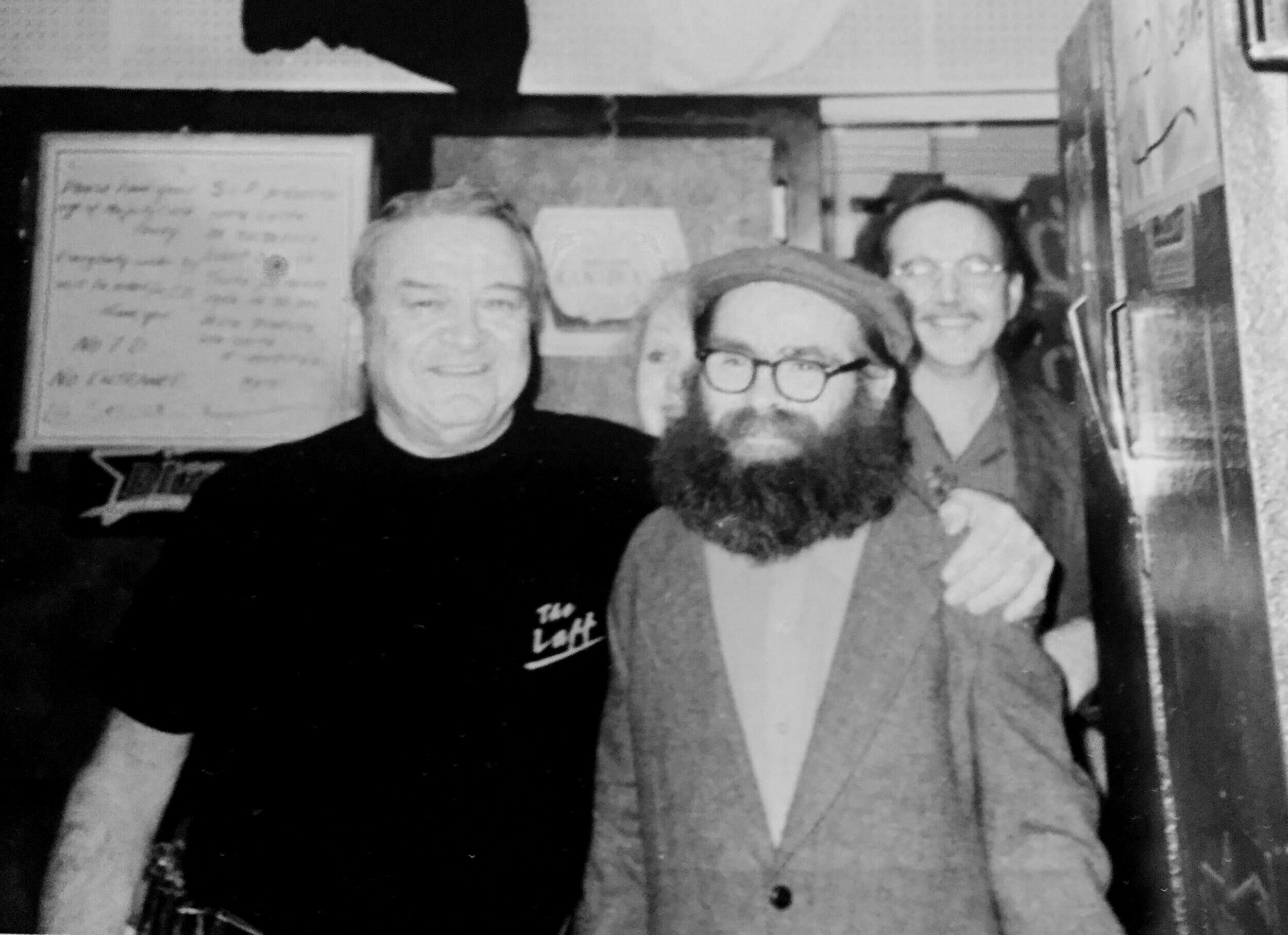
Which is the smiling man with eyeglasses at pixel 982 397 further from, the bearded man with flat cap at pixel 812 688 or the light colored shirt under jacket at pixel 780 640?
the light colored shirt under jacket at pixel 780 640

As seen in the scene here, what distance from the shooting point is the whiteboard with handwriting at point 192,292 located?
1335 millimetres

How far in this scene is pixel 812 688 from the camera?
1.03 metres

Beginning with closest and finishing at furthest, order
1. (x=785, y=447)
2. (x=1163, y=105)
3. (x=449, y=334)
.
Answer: (x=1163, y=105) → (x=785, y=447) → (x=449, y=334)

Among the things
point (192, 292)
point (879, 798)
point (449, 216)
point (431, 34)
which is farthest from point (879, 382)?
point (192, 292)

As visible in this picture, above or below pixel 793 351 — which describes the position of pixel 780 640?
below

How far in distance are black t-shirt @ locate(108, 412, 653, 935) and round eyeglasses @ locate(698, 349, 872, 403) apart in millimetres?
230

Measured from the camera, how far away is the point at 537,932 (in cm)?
111

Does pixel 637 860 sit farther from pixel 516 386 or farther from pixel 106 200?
pixel 106 200

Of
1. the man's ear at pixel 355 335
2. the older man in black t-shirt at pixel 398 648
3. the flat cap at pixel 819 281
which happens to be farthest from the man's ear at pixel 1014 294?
the man's ear at pixel 355 335

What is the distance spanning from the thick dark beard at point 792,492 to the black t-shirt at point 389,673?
169 mm

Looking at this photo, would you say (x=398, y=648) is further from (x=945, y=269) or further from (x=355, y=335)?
(x=945, y=269)

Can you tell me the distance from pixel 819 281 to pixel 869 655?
470 mm

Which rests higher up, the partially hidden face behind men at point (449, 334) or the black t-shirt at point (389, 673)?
the partially hidden face behind men at point (449, 334)

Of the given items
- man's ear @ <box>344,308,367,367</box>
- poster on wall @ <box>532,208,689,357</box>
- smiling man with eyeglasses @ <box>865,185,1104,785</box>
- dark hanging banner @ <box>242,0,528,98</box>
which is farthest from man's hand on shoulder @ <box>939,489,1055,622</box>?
dark hanging banner @ <box>242,0,528,98</box>
